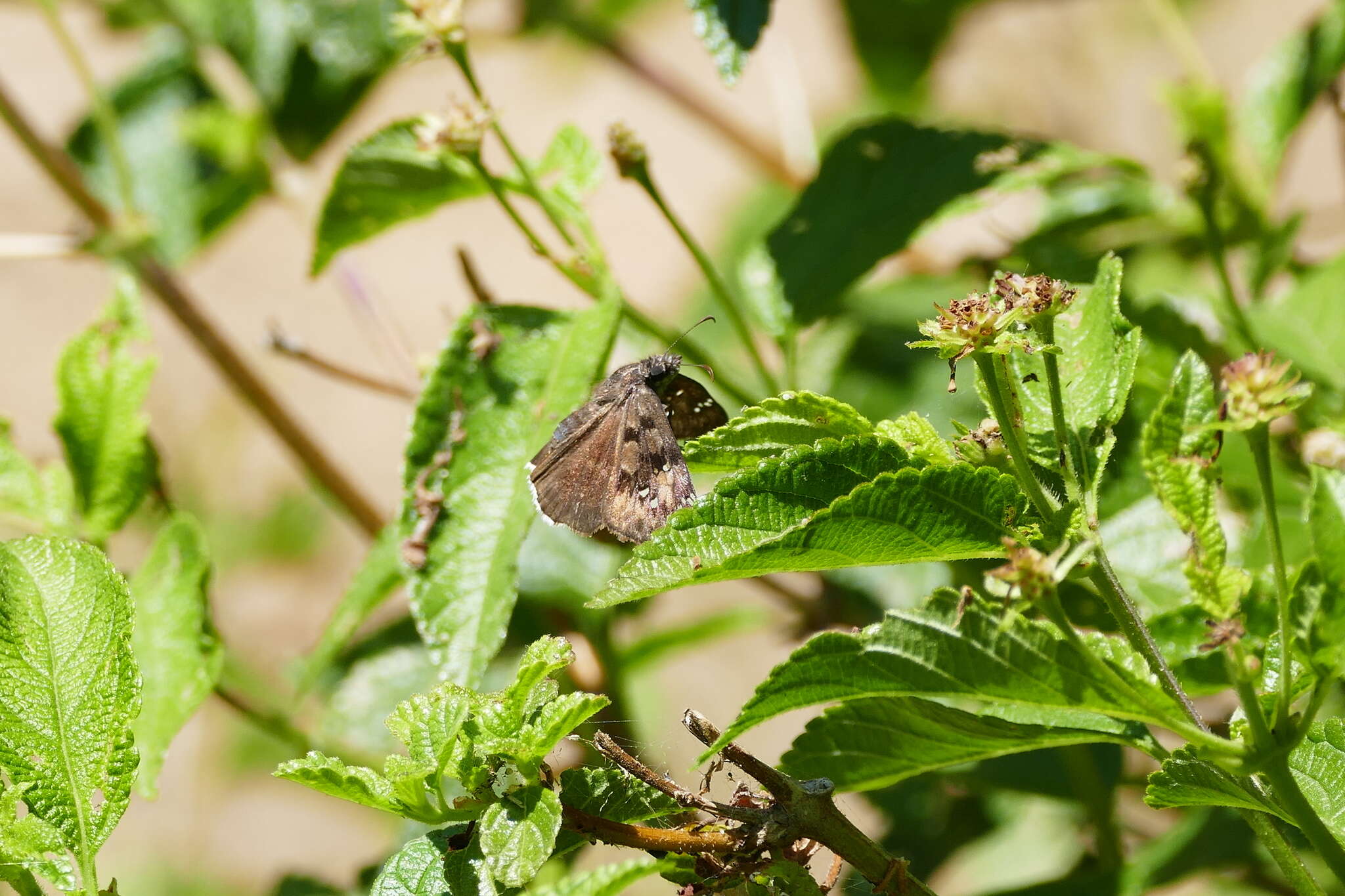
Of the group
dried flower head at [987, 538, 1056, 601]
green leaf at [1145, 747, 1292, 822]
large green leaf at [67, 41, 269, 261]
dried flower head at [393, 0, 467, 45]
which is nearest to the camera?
dried flower head at [987, 538, 1056, 601]

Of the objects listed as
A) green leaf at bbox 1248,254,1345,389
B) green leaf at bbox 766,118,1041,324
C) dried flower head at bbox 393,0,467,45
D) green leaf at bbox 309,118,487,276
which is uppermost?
dried flower head at bbox 393,0,467,45

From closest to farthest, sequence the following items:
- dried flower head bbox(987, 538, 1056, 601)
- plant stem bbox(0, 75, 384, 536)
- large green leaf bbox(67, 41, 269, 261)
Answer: dried flower head bbox(987, 538, 1056, 601), plant stem bbox(0, 75, 384, 536), large green leaf bbox(67, 41, 269, 261)

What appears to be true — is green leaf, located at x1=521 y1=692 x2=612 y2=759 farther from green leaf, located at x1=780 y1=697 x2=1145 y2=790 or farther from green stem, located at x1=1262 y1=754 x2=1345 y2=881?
green stem, located at x1=1262 y1=754 x2=1345 y2=881

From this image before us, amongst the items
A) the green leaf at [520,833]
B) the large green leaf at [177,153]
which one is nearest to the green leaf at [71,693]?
the green leaf at [520,833]

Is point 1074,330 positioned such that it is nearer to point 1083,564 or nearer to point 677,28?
point 1083,564

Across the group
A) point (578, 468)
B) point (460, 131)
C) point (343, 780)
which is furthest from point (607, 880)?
point (460, 131)

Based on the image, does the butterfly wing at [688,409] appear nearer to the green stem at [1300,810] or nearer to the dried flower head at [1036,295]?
the dried flower head at [1036,295]

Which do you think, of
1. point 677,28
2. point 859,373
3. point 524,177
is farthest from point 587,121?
point 524,177

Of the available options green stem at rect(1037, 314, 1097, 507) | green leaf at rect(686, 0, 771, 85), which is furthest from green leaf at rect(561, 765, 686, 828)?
green leaf at rect(686, 0, 771, 85)
